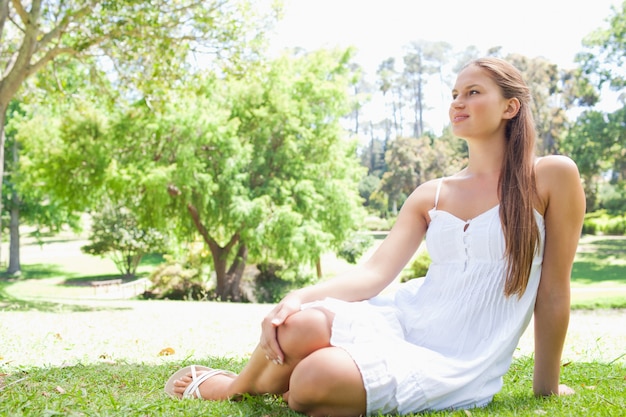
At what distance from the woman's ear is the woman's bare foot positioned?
158cm

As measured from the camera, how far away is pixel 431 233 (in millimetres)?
2541

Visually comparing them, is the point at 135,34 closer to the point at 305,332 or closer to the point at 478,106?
the point at 478,106

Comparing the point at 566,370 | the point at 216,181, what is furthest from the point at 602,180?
the point at 566,370

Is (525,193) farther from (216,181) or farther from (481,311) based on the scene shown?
(216,181)

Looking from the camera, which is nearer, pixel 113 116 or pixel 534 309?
pixel 534 309

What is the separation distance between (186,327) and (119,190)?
885 centimetres

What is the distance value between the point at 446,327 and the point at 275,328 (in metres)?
0.63

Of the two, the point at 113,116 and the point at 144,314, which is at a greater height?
the point at 113,116

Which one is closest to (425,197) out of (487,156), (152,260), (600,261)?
(487,156)

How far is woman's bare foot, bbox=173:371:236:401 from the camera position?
262cm

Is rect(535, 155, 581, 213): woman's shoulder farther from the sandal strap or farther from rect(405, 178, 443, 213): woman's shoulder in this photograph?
the sandal strap

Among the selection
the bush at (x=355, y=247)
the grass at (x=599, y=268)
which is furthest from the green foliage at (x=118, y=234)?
the grass at (x=599, y=268)

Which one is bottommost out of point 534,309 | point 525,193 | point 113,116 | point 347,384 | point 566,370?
point 566,370

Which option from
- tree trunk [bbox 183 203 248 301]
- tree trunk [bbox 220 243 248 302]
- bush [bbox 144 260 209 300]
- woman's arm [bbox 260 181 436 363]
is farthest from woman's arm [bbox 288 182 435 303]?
tree trunk [bbox 220 243 248 302]
